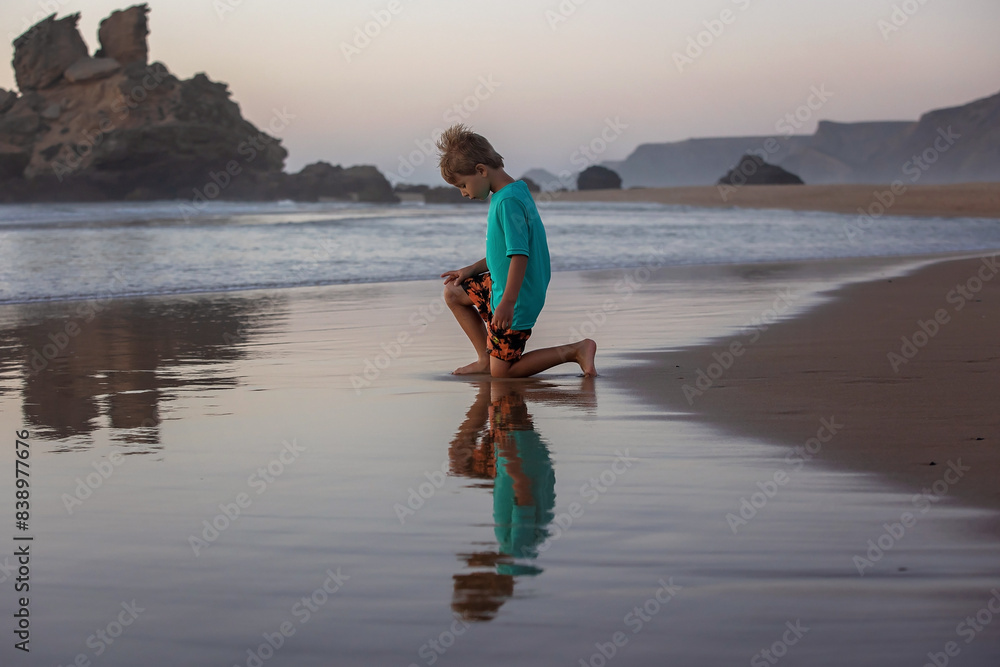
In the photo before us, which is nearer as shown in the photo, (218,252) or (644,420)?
(644,420)

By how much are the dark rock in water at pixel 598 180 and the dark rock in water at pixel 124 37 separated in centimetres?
5011

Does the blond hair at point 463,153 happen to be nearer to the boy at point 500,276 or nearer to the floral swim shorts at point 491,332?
the boy at point 500,276

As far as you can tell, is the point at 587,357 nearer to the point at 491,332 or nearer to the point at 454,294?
the point at 491,332

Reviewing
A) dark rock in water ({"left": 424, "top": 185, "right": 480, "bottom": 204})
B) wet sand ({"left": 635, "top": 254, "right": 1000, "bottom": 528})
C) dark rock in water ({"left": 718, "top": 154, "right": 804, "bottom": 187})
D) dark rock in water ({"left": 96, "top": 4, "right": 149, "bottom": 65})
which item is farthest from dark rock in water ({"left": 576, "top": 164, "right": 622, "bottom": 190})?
wet sand ({"left": 635, "top": 254, "right": 1000, "bottom": 528})

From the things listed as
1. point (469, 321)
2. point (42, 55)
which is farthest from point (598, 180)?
point (469, 321)

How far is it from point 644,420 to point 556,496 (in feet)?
3.80

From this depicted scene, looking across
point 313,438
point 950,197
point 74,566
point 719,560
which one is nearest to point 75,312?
point 313,438

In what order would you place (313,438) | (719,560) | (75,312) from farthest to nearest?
1. (75,312)
2. (313,438)
3. (719,560)

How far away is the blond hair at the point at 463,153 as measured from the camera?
14.4 feet

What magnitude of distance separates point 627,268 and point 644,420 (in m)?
9.24

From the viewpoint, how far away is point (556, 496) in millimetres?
2807

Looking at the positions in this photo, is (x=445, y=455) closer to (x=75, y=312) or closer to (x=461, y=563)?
(x=461, y=563)

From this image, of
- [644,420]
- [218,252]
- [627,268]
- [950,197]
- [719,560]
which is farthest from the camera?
[950,197]

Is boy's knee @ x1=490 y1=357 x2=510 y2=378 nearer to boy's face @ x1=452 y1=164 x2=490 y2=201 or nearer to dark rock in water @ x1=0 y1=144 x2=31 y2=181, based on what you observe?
boy's face @ x1=452 y1=164 x2=490 y2=201
